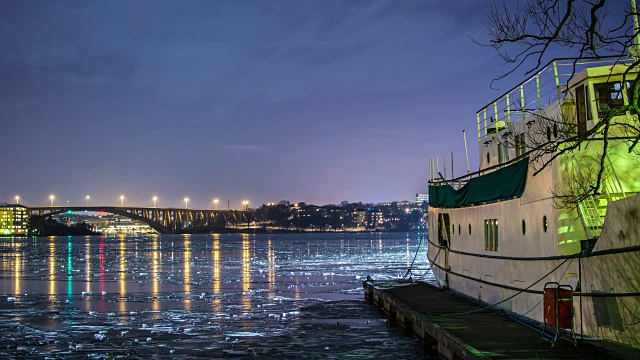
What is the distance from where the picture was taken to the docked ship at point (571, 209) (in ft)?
40.4

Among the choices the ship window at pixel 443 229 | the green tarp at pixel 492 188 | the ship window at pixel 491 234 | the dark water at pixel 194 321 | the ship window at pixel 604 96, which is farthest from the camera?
the ship window at pixel 443 229

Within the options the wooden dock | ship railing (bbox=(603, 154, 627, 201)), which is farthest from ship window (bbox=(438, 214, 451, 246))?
ship railing (bbox=(603, 154, 627, 201))

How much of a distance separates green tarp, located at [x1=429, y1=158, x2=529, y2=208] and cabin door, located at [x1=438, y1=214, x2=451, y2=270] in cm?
66

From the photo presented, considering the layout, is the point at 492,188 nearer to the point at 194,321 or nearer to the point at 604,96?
the point at 604,96

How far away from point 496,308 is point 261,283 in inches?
1026

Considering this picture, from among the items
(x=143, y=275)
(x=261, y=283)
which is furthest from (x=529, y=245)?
(x=143, y=275)

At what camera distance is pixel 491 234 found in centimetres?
2033

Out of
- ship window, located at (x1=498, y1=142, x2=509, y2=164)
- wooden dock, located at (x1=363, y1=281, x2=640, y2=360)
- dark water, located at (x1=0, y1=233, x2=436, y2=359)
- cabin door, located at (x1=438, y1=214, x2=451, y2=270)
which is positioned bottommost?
dark water, located at (x1=0, y1=233, x2=436, y2=359)

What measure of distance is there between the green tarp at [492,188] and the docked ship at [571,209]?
3 centimetres

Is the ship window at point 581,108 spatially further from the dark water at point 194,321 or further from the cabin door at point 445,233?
the cabin door at point 445,233

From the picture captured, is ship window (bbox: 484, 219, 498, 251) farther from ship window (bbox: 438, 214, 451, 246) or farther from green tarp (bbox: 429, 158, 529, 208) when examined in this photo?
ship window (bbox: 438, 214, 451, 246)

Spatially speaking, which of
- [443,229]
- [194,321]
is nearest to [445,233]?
[443,229]

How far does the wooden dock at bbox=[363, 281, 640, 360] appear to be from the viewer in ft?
41.2

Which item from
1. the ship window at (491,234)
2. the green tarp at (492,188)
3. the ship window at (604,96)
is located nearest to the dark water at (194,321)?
the ship window at (491,234)
